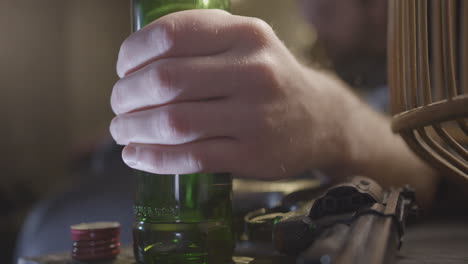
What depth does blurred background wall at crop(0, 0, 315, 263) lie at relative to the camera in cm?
207

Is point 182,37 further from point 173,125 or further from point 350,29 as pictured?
point 350,29

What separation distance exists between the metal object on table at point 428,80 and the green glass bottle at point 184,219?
18 cm

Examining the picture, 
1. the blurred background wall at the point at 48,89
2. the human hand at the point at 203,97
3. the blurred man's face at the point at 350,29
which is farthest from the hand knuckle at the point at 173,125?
the blurred background wall at the point at 48,89

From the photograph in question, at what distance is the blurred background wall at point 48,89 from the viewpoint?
6.78ft

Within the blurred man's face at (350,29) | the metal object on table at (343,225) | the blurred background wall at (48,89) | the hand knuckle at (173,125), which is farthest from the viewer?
the blurred background wall at (48,89)

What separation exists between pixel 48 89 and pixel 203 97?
206cm

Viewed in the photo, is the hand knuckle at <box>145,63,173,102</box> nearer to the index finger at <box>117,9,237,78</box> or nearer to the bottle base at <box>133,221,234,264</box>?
the index finger at <box>117,9,237,78</box>

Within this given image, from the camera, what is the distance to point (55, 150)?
224 cm

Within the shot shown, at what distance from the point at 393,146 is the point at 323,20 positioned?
584 mm

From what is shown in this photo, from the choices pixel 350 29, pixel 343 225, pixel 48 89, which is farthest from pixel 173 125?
pixel 48 89

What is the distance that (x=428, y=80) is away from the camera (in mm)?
345

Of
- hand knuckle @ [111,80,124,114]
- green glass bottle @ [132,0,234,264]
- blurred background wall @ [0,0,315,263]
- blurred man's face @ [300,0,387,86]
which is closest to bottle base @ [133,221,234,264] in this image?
green glass bottle @ [132,0,234,264]

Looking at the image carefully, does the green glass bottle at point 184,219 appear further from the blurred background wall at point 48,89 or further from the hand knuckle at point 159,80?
the blurred background wall at point 48,89

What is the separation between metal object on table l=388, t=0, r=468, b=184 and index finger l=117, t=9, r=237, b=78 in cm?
16
